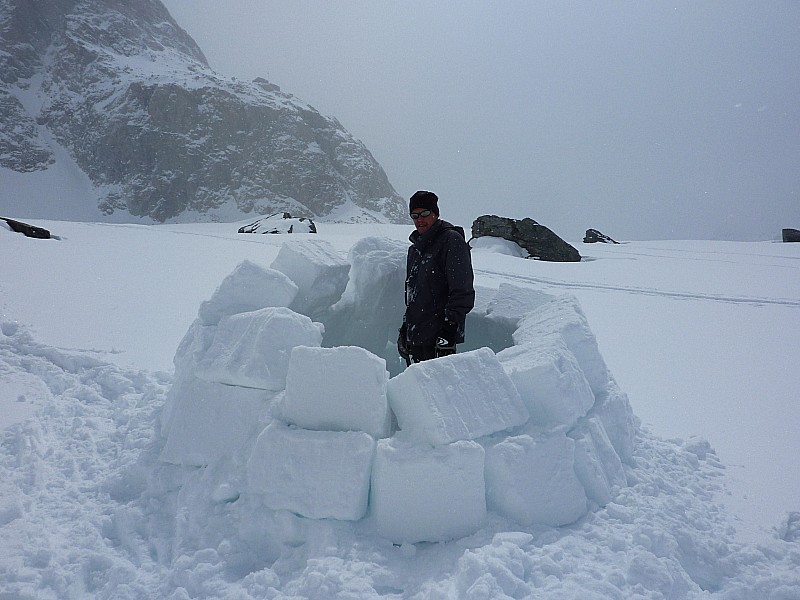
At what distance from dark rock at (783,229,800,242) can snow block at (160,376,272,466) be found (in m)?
21.9

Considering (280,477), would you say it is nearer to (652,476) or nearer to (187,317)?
(652,476)

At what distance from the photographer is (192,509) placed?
6.28 feet

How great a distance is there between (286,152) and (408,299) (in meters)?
76.9

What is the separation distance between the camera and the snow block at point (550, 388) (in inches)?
81.8

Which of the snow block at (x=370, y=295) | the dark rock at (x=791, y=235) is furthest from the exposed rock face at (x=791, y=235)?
the snow block at (x=370, y=295)

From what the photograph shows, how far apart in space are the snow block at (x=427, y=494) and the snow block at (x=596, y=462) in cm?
50

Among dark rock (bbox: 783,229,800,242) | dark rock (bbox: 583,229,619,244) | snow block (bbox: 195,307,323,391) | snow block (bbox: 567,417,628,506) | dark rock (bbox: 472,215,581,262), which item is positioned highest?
dark rock (bbox: 783,229,800,242)

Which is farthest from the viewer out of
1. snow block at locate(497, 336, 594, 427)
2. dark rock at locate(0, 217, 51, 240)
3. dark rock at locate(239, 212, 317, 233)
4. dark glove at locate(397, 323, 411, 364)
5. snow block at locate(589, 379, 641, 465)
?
dark rock at locate(239, 212, 317, 233)

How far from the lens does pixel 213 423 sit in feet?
7.13

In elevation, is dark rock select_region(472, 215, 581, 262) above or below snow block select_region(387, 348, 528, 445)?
above

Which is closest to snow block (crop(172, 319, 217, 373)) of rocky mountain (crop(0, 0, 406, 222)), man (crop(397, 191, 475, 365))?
man (crop(397, 191, 475, 365))

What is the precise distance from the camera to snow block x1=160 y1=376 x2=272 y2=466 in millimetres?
2121

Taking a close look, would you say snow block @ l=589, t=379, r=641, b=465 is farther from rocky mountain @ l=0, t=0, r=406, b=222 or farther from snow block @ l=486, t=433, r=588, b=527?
rocky mountain @ l=0, t=0, r=406, b=222

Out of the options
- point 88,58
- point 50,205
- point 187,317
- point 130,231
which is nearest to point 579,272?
point 187,317
